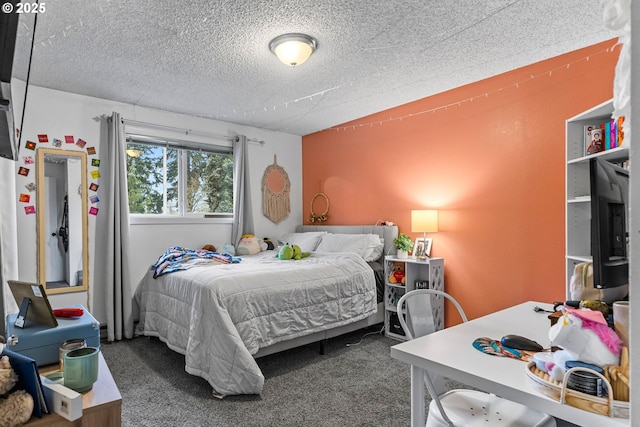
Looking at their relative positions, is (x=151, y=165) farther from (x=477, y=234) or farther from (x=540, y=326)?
(x=540, y=326)

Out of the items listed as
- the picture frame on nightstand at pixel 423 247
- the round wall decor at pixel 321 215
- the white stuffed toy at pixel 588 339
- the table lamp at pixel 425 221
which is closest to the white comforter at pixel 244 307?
the picture frame on nightstand at pixel 423 247

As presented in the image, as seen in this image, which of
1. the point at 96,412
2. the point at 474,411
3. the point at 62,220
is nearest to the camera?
the point at 96,412

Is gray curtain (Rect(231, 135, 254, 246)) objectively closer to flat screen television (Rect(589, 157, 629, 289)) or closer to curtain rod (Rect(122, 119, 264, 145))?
curtain rod (Rect(122, 119, 264, 145))

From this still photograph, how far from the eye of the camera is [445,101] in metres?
3.67

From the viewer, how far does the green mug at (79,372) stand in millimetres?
1021

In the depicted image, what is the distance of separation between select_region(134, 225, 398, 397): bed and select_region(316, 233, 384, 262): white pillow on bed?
15mm

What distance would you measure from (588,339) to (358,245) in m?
3.06

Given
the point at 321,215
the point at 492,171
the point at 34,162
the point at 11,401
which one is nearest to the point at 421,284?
the point at 492,171

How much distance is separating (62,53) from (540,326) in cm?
347

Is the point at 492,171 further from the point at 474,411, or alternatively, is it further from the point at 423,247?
the point at 474,411

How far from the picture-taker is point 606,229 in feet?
3.38

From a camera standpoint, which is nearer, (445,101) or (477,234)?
(477,234)

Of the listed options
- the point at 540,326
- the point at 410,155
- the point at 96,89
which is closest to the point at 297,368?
the point at 540,326

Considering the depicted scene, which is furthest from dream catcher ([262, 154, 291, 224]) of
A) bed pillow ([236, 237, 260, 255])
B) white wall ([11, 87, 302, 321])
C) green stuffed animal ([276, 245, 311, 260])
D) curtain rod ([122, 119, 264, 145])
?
green stuffed animal ([276, 245, 311, 260])
